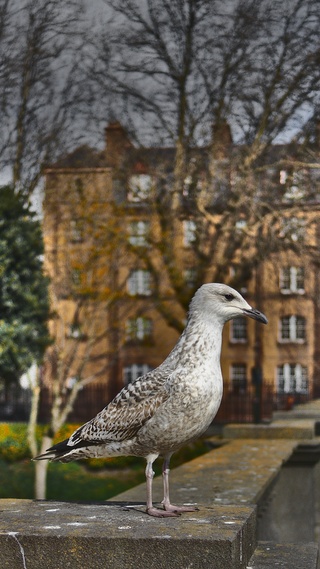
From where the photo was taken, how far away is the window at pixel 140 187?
19.5 m

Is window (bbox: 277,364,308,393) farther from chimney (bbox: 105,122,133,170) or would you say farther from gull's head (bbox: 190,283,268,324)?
gull's head (bbox: 190,283,268,324)

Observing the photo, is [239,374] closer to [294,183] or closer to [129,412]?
[294,183]

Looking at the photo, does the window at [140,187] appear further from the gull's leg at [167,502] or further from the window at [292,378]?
the window at [292,378]

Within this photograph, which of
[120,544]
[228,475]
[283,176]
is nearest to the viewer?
[120,544]

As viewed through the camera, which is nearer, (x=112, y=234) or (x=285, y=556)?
(x=285, y=556)

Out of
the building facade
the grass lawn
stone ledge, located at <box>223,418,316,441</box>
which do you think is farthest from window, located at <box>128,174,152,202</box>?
stone ledge, located at <box>223,418,316,441</box>

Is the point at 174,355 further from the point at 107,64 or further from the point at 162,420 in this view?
the point at 107,64

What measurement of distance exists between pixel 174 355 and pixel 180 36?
590 inches

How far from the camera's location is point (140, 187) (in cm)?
1983

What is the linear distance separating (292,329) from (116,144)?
3013 centimetres

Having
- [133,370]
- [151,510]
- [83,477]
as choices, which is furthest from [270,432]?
[133,370]

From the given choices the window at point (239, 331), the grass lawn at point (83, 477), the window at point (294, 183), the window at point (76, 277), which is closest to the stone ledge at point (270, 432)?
the grass lawn at point (83, 477)

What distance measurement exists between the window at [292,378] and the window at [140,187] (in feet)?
78.9

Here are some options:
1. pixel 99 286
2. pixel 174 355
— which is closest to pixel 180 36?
pixel 99 286
